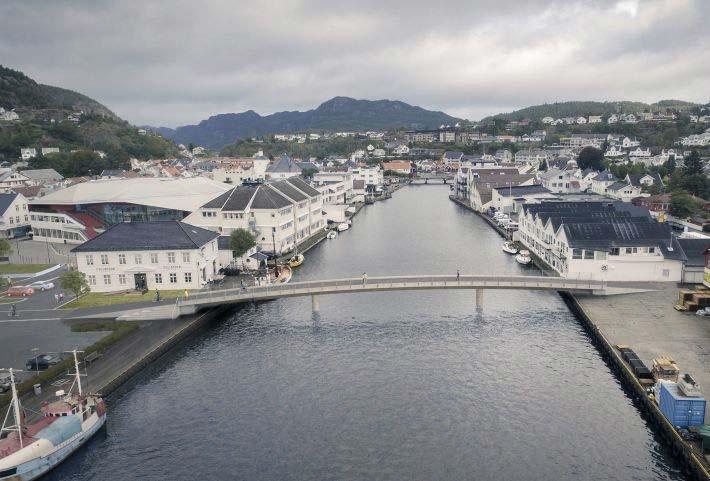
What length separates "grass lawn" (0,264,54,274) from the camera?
147 ft

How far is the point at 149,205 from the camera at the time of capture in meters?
56.7

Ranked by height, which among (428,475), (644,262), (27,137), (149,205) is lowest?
(428,475)

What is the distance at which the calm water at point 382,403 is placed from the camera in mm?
19906

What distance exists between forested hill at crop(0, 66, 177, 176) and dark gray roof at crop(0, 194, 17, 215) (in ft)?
141

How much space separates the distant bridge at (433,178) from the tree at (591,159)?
35.0 m

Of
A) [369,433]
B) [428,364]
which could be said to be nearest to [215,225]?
[428,364]

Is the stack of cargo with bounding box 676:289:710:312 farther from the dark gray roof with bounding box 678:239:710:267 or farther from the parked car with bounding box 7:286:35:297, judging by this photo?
the parked car with bounding box 7:286:35:297

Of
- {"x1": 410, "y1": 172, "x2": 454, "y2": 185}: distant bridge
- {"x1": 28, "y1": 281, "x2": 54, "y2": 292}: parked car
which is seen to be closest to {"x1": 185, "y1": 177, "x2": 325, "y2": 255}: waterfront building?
{"x1": 28, "y1": 281, "x2": 54, "y2": 292}: parked car

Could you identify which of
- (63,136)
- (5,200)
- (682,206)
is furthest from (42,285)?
(63,136)

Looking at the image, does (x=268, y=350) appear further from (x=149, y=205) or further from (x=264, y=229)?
(x=149, y=205)

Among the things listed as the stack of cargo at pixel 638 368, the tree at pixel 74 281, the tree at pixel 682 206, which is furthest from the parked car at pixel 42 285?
the tree at pixel 682 206

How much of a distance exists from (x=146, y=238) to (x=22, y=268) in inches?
643

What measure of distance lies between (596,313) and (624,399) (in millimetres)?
9924

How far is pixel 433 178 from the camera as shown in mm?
146875
